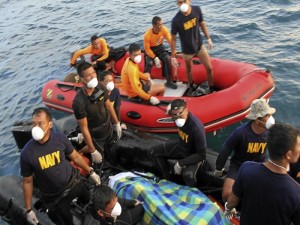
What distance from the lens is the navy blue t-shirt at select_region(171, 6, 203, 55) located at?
22.4ft

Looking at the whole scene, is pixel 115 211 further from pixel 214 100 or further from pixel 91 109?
pixel 214 100

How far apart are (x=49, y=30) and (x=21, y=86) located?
4804mm

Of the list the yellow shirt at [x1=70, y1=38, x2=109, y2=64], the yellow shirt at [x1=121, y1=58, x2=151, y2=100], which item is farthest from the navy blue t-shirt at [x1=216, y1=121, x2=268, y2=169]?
the yellow shirt at [x1=70, y1=38, x2=109, y2=64]

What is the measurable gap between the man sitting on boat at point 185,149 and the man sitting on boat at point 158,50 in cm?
292

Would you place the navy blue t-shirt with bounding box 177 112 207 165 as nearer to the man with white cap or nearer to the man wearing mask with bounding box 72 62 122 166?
the man with white cap

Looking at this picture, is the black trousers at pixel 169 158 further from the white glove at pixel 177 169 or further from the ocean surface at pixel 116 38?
the ocean surface at pixel 116 38

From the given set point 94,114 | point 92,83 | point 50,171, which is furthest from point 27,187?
point 92,83

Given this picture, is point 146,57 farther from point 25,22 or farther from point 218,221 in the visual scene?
point 25,22

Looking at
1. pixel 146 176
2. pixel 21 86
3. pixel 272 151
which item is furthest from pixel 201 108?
pixel 21 86

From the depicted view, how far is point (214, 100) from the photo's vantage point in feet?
22.1

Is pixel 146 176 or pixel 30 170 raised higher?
pixel 30 170

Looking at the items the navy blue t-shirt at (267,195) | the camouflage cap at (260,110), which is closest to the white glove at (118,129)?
the camouflage cap at (260,110)

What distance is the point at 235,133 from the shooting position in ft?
14.3

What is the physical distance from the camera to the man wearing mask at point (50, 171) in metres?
4.09
